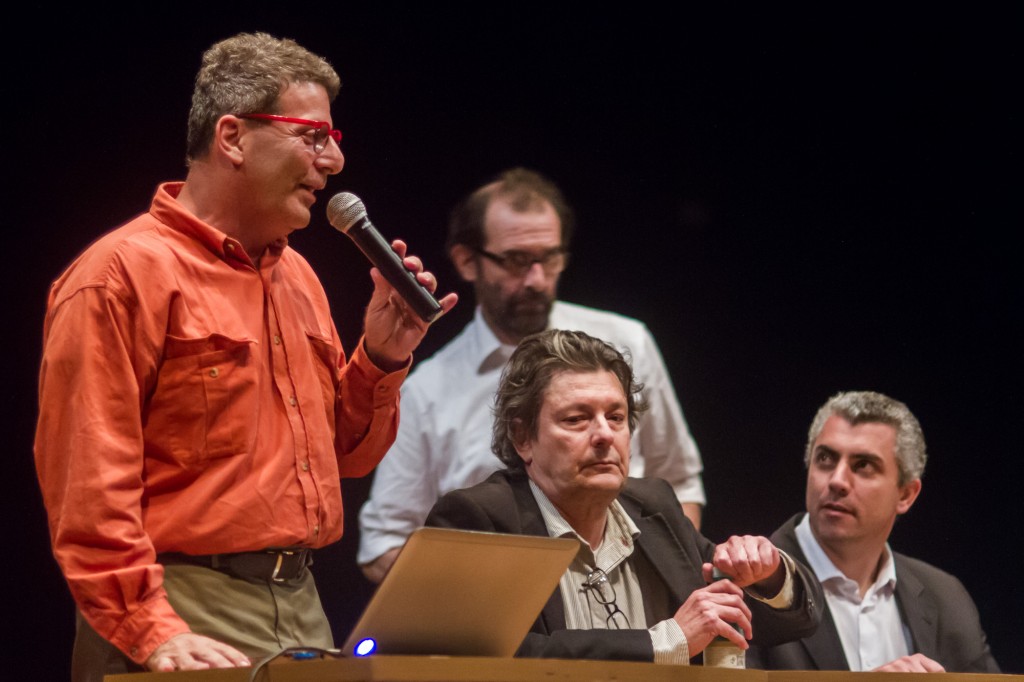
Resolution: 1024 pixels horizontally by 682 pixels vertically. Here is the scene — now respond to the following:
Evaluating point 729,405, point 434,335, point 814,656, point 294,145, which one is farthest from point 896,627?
point 294,145

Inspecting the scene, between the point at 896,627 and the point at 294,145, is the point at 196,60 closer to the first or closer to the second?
the point at 294,145

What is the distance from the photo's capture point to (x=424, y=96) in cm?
381

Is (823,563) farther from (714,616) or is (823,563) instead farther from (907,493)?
(714,616)

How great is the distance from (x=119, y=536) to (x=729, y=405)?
283 centimetres

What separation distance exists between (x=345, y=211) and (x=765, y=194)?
8.28 ft

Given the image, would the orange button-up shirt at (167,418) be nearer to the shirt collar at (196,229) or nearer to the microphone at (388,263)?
the shirt collar at (196,229)

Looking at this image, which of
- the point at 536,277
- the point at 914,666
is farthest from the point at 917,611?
the point at 536,277

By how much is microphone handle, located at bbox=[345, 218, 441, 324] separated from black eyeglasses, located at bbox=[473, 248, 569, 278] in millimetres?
1449

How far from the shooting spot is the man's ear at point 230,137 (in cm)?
198

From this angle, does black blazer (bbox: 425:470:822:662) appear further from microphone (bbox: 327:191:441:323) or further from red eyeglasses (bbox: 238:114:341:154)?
red eyeglasses (bbox: 238:114:341:154)

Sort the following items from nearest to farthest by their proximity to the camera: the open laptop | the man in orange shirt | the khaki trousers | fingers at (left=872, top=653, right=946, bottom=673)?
the open laptop, the man in orange shirt, the khaki trousers, fingers at (left=872, top=653, right=946, bottom=673)

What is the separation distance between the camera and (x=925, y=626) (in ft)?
10.5

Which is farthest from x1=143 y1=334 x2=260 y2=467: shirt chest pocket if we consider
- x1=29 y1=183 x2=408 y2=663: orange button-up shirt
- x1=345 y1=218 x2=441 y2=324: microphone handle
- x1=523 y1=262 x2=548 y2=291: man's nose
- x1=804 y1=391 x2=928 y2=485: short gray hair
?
x1=804 y1=391 x2=928 y2=485: short gray hair

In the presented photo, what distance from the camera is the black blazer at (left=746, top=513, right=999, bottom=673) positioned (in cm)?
296
